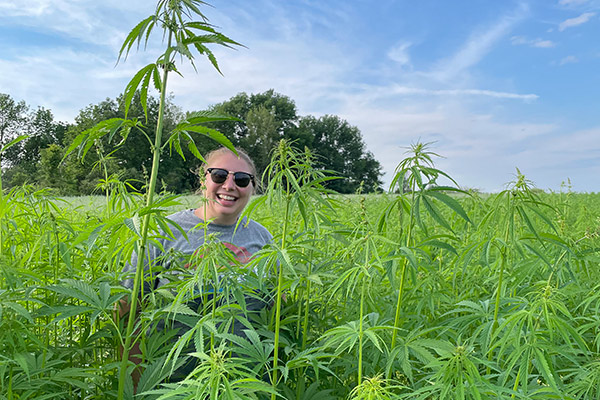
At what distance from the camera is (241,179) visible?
3.39m

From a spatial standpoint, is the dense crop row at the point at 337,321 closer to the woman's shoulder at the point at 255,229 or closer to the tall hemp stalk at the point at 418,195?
the tall hemp stalk at the point at 418,195

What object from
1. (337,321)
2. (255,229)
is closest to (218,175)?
(255,229)

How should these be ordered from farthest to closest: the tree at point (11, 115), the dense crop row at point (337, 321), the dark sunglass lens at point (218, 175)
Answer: the tree at point (11, 115), the dark sunglass lens at point (218, 175), the dense crop row at point (337, 321)

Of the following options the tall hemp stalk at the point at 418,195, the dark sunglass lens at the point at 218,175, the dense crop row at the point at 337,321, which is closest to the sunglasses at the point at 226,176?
the dark sunglass lens at the point at 218,175

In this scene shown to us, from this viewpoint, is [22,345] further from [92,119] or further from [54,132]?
[54,132]

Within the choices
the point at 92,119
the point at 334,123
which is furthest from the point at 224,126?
the point at 334,123

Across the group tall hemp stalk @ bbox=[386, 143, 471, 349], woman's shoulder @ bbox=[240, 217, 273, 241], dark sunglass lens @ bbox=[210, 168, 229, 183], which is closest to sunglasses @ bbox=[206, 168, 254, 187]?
dark sunglass lens @ bbox=[210, 168, 229, 183]

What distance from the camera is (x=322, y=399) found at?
6.40 feet

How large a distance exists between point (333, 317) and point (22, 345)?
1.45 meters

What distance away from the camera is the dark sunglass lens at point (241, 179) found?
338cm

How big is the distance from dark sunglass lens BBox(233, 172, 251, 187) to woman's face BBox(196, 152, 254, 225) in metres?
0.02

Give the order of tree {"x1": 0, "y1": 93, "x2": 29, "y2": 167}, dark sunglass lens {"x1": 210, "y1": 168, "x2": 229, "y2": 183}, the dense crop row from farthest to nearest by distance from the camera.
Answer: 1. tree {"x1": 0, "y1": 93, "x2": 29, "y2": 167}
2. dark sunglass lens {"x1": 210, "y1": 168, "x2": 229, "y2": 183}
3. the dense crop row

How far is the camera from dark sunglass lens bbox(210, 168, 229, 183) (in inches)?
131

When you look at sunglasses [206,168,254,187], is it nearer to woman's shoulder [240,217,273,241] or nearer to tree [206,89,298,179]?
woman's shoulder [240,217,273,241]
